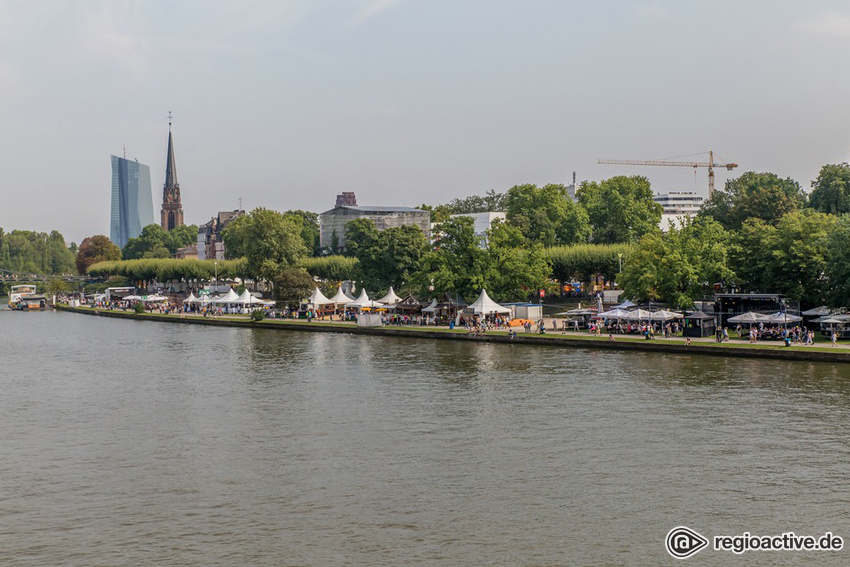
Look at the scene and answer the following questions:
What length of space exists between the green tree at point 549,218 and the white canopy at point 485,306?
46.1 metres

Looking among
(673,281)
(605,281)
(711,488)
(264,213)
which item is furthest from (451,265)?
(711,488)

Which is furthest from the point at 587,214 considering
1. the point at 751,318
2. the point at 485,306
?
the point at 751,318

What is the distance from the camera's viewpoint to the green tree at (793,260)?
58.8 meters

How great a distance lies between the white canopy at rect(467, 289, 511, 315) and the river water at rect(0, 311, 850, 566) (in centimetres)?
2111

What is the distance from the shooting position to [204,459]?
28641 millimetres

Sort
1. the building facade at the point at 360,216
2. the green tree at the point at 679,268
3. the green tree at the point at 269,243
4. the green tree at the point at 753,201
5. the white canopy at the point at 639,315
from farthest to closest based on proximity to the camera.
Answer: the building facade at the point at 360,216 → the green tree at the point at 269,243 → the green tree at the point at 753,201 → the green tree at the point at 679,268 → the white canopy at the point at 639,315

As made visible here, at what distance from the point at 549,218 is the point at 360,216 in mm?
55831

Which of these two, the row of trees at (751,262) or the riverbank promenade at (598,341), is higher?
the row of trees at (751,262)

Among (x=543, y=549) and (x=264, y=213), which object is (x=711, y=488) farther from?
(x=264, y=213)

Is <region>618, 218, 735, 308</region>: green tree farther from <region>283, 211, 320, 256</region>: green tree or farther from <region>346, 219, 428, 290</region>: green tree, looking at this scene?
<region>283, 211, 320, 256</region>: green tree

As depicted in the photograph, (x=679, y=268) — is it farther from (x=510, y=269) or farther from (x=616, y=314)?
(x=510, y=269)

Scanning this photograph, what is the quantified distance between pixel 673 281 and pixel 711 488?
39.7 metres

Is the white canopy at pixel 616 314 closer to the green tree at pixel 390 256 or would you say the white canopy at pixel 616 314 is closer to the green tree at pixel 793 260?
the green tree at pixel 793 260

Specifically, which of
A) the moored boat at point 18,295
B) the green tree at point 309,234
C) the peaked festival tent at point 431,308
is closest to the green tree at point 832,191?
the peaked festival tent at point 431,308
